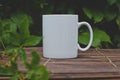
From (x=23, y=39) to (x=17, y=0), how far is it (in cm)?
93

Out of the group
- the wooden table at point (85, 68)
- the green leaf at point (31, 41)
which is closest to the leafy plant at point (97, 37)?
the wooden table at point (85, 68)

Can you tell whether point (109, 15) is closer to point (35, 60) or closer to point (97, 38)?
point (97, 38)

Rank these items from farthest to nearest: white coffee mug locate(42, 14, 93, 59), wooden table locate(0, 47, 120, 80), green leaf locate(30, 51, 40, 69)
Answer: white coffee mug locate(42, 14, 93, 59) → wooden table locate(0, 47, 120, 80) → green leaf locate(30, 51, 40, 69)

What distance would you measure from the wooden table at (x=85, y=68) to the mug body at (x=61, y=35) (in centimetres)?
2

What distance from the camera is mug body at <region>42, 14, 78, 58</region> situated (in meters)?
0.79

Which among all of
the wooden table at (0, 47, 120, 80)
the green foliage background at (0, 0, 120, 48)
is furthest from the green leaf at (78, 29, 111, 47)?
the wooden table at (0, 47, 120, 80)

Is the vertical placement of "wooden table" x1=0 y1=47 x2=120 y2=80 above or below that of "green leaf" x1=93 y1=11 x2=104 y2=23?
below

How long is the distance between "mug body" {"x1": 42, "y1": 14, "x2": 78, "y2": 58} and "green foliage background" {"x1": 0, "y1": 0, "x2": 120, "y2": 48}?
50 centimetres

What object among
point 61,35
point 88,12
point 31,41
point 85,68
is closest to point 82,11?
point 88,12

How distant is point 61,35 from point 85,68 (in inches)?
5.8

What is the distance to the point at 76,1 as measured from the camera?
4.50 ft

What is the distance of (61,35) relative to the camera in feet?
2.61

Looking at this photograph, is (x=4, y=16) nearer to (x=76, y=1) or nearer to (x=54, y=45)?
(x=76, y=1)

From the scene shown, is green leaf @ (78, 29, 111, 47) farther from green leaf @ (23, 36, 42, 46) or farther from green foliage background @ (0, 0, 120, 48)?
green leaf @ (23, 36, 42, 46)
